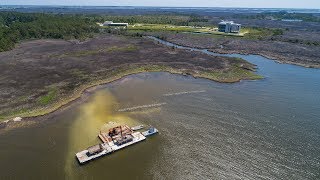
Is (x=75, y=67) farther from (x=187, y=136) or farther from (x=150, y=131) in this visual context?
(x=187, y=136)

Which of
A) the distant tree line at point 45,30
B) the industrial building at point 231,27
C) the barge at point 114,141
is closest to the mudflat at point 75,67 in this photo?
the distant tree line at point 45,30

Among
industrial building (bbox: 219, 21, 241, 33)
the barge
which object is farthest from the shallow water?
industrial building (bbox: 219, 21, 241, 33)

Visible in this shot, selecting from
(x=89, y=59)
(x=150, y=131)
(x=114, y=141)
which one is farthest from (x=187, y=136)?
(x=89, y=59)

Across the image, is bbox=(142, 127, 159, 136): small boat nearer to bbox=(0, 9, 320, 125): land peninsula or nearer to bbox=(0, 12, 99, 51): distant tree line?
bbox=(0, 9, 320, 125): land peninsula

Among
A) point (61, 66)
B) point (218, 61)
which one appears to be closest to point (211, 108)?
point (218, 61)

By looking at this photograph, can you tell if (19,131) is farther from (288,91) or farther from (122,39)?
(122,39)
